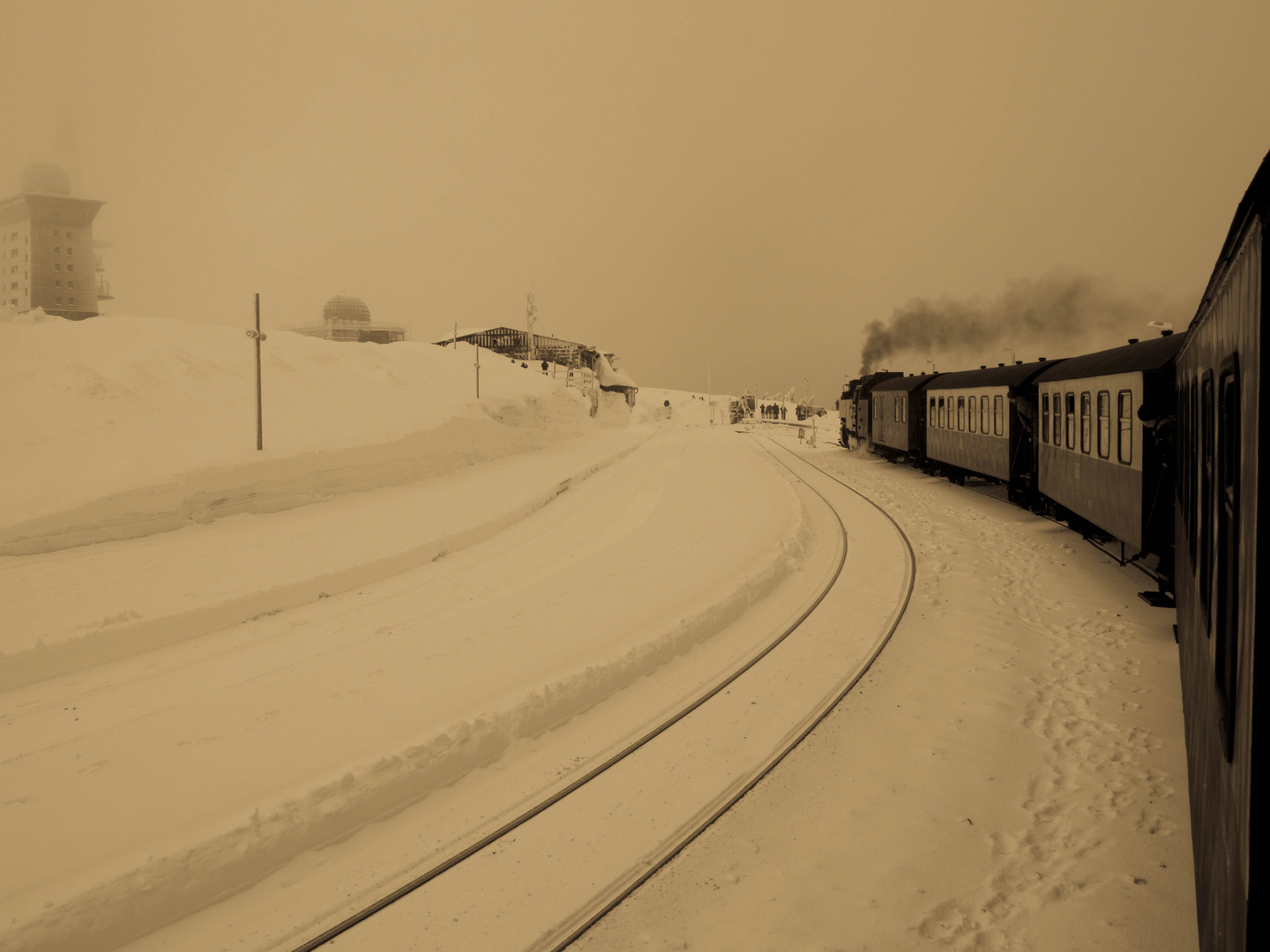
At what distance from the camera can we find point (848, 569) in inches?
500

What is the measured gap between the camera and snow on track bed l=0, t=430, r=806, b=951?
4.91m

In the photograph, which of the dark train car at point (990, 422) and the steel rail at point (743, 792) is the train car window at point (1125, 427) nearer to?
the steel rail at point (743, 792)

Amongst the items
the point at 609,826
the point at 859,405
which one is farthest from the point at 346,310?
the point at 609,826

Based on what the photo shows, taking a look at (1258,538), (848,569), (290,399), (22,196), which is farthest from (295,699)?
(22,196)

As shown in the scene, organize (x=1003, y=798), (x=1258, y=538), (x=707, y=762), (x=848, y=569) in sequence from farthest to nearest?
(x=848, y=569), (x=707, y=762), (x=1003, y=798), (x=1258, y=538)

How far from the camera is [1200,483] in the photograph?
15.3ft

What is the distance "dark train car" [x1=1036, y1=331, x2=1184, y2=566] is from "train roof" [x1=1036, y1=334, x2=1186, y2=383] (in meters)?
0.02

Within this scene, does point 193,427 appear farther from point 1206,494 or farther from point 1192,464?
point 1206,494

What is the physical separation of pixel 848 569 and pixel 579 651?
6074 mm

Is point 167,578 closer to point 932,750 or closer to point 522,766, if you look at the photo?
point 522,766

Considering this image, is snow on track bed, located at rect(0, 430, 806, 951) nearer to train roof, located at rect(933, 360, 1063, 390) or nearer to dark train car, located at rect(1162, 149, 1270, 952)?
dark train car, located at rect(1162, 149, 1270, 952)

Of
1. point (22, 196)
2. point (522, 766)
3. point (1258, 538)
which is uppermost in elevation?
point (22, 196)

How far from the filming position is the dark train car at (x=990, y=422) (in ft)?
55.7

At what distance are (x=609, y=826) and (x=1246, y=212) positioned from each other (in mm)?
5041
